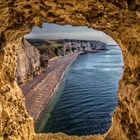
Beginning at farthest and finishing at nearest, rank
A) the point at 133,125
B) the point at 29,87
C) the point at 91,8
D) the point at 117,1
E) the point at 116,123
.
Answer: the point at 29,87, the point at 116,123, the point at 133,125, the point at 91,8, the point at 117,1

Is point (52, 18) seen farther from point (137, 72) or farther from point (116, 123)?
point (116, 123)

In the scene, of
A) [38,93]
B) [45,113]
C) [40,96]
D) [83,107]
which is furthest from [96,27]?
[38,93]

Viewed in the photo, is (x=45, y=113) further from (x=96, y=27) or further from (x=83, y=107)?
(x=96, y=27)

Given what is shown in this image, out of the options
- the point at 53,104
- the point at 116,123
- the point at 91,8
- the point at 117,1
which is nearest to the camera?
the point at 117,1

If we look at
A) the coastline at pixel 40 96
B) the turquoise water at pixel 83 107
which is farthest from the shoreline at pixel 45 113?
the turquoise water at pixel 83 107

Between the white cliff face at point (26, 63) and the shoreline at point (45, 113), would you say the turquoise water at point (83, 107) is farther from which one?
the white cliff face at point (26, 63)

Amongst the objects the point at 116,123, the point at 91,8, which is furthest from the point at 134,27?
the point at 116,123
